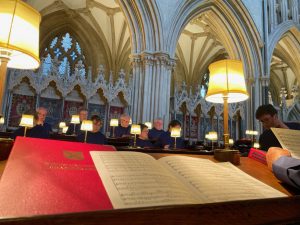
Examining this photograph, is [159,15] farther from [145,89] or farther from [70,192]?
[70,192]

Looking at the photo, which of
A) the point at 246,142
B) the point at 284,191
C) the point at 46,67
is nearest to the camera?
the point at 284,191

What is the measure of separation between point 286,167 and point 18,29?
1448mm

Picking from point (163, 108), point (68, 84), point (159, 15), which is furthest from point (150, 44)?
point (68, 84)

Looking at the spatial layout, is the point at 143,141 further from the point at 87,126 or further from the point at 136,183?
the point at 136,183

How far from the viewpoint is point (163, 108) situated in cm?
783

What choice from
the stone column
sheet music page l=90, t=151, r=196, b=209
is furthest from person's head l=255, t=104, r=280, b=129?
the stone column

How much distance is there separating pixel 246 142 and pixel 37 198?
6.72 meters

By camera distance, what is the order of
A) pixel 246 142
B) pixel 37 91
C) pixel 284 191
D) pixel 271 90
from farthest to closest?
pixel 271 90
pixel 37 91
pixel 246 142
pixel 284 191

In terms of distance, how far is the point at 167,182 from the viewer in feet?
2.54

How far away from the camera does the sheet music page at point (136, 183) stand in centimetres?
68

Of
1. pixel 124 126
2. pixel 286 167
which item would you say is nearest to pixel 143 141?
pixel 124 126

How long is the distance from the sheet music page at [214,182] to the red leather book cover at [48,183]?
1.07 ft

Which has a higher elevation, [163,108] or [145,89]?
[145,89]

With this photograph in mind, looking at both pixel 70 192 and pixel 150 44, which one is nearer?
pixel 70 192
